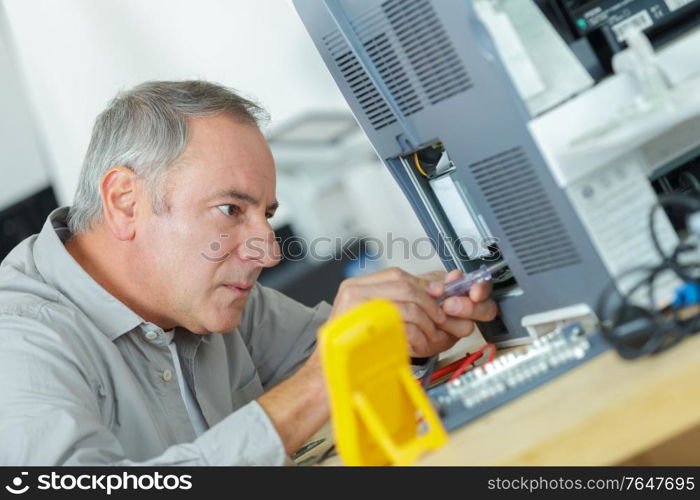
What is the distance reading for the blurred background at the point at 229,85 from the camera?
2998 mm

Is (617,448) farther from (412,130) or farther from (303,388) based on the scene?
(412,130)

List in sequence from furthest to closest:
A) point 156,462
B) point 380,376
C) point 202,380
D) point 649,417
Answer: point 202,380 → point 156,462 → point 380,376 → point 649,417

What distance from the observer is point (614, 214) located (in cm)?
104

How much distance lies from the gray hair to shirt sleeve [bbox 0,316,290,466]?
38cm

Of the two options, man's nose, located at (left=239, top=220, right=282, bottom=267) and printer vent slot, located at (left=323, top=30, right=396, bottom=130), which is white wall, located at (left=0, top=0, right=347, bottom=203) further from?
printer vent slot, located at (left=323, top=30, right=396, bottom=130)

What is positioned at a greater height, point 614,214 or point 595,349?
point 614,214

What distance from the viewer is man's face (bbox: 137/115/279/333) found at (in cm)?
143

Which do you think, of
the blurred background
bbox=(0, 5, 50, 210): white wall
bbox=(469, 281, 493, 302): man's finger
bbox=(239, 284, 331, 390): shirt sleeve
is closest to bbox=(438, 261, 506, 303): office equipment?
bbox=(469, 281, 493, 302): man's finger

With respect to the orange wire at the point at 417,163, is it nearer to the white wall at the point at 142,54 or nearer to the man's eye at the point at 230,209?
the man's eye at the point at 230,209

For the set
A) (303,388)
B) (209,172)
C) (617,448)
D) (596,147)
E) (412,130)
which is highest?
(209,172)

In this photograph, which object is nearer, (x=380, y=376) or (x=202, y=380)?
(x=380, y=376)

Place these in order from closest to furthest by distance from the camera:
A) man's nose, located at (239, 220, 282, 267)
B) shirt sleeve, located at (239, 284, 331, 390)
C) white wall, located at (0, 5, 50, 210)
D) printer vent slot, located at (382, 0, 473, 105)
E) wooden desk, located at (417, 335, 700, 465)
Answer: wooden desk, located at (417, 335, 700, 465) < printer vent slot, located at (382, 0, 473, 105) < man's nose, located at (239, 220, 282, 267) < shirt sleeve, located at (239, 284, 331, 390) < white wall, located at (0, 5, 50, 210)

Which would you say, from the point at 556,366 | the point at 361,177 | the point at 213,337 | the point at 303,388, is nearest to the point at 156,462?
the point at 303,388

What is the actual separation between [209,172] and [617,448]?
34.8 inches
